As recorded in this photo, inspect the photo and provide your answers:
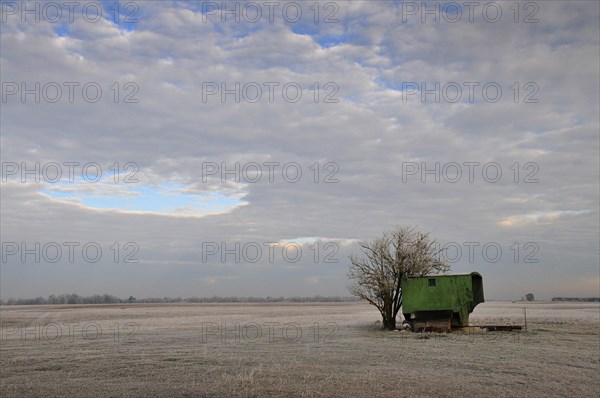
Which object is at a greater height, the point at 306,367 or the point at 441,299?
the point at 441,299

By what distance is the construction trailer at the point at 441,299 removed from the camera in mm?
29578

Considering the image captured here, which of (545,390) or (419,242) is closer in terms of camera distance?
(545,390)

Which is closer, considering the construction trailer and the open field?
the open field

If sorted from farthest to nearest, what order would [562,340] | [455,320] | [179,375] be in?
[455,320]
[562,340]
[179,375]

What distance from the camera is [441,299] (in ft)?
97.5

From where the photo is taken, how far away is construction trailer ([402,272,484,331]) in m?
29.6

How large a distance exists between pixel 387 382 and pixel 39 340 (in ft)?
67.2

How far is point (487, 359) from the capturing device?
18.3 meters

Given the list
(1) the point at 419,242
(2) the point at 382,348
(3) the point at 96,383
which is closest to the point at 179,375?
(3) the point at 96,383

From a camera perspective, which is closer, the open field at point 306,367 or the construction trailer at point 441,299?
the open field at point 306,367

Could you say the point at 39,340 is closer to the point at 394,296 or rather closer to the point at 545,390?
the point at 394,296

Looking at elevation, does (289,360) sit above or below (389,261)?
below

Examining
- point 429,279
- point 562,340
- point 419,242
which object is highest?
point 419,242

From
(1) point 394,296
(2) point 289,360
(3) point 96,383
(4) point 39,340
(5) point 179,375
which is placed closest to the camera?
(3) point 96,383
